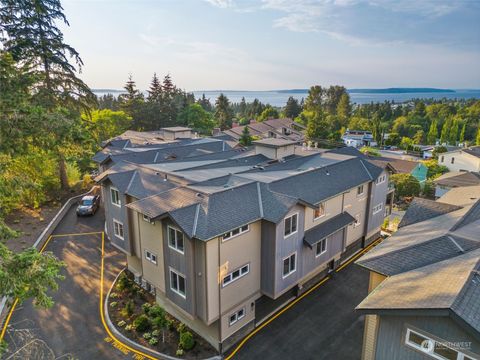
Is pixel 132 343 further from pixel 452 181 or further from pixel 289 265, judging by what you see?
pixel 452 181

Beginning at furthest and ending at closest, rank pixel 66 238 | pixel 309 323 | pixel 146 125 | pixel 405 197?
pixel 146 125 < pixel 405 197 < pixel 66 238 < pixel 309 323

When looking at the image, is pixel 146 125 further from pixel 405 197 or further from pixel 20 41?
pixel 405 197

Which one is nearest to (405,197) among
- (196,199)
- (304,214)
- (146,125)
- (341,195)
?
(341,195)

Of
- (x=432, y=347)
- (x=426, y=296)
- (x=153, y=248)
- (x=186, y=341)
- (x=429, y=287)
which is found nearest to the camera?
(x=426, y=296)

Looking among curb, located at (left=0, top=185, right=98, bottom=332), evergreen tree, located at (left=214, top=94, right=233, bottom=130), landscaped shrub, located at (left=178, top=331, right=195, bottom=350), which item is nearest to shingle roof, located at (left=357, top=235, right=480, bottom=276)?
landscaped shrub, located at (left=178, top=331, right=195, bottom=350)

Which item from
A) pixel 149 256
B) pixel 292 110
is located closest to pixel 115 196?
pixel 149 256

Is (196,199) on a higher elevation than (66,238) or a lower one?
higher

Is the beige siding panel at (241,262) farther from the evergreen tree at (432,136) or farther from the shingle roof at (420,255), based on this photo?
the evergreen tree at (432,136)
